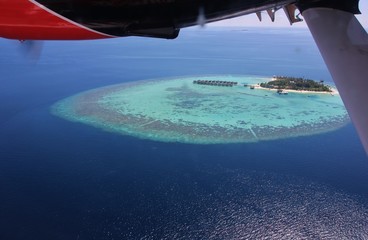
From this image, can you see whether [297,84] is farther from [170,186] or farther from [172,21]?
[172,21]

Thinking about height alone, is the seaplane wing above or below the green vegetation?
above

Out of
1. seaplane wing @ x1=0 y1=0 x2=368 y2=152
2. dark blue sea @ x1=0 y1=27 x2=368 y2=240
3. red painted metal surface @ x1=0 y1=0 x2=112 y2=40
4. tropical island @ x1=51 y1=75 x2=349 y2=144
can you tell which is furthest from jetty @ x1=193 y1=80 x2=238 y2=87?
red painted metal surface @ x1=0 y1=0 x2=112 y2=40

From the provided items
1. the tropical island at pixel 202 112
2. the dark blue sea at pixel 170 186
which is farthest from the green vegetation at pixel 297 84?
the dark blue sea at pixel 170 186

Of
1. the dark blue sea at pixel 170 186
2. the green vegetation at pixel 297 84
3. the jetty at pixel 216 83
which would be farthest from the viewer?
the jetty at pixel 216 83

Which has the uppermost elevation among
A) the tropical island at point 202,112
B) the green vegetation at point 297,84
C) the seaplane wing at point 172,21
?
the seaplane wing at point 172,21

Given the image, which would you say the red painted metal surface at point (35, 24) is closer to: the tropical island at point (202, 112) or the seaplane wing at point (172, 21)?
the seaplane wing at point (172, 21)

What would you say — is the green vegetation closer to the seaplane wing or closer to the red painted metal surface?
the seaplane wing

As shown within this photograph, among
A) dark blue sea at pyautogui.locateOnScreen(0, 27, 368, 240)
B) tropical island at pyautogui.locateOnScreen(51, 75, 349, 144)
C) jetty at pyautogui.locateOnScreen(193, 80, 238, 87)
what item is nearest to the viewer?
dark blue sea at pyautogui.locateOnScreen(0, 27, 368, 240)

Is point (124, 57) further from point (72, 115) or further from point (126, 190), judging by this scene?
point (126, 190)
